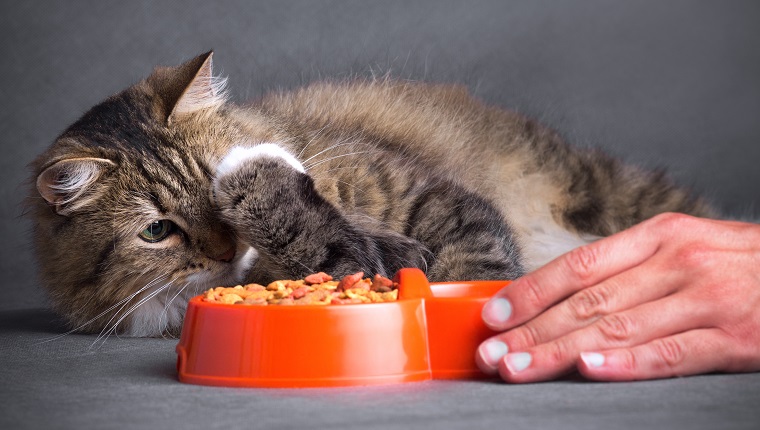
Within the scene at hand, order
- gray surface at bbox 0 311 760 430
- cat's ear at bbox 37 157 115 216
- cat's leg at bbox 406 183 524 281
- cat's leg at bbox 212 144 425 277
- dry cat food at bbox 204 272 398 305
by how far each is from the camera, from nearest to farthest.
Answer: gray surface at bbox 0 311 760 430 → dry cat food at bbox 204 272 398 305 → cat's leg at bbox 212 144 425 277 → cat's ear at bbox 37 157 115 216 → cat's leg at bbox 406 183 524 281

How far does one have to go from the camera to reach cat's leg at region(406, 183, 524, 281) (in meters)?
2.13

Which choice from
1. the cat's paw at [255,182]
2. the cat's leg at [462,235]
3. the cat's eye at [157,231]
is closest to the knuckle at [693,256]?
the cat's leg at [462,235]

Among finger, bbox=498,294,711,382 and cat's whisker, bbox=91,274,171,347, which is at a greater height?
finger, bbox=498,294,711,382

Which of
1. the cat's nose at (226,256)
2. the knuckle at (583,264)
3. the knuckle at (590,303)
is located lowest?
the cat's nose at (226,256)

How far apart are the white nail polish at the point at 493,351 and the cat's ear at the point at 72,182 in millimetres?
1079

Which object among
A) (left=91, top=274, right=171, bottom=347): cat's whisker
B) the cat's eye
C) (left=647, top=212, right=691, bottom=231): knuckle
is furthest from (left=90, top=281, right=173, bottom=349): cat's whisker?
(left=647, top=212, right=691, bottom=231): knuckle

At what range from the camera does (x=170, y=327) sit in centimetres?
225

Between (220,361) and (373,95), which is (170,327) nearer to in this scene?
(220,361)

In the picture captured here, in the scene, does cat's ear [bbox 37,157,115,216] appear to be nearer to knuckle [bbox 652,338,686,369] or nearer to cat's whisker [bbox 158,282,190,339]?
cat's whisker [bbox 158,282,190,339]

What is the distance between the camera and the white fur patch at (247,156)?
1977mm

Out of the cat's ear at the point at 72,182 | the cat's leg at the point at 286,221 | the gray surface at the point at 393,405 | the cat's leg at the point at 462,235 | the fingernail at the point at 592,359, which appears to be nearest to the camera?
the gray surface at the point at 393,405

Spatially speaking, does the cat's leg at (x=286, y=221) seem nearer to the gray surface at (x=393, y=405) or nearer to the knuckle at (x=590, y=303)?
the gray surface at (x=393, y=405)

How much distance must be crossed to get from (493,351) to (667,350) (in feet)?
0.94

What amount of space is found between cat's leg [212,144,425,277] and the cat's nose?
78 millimetres
